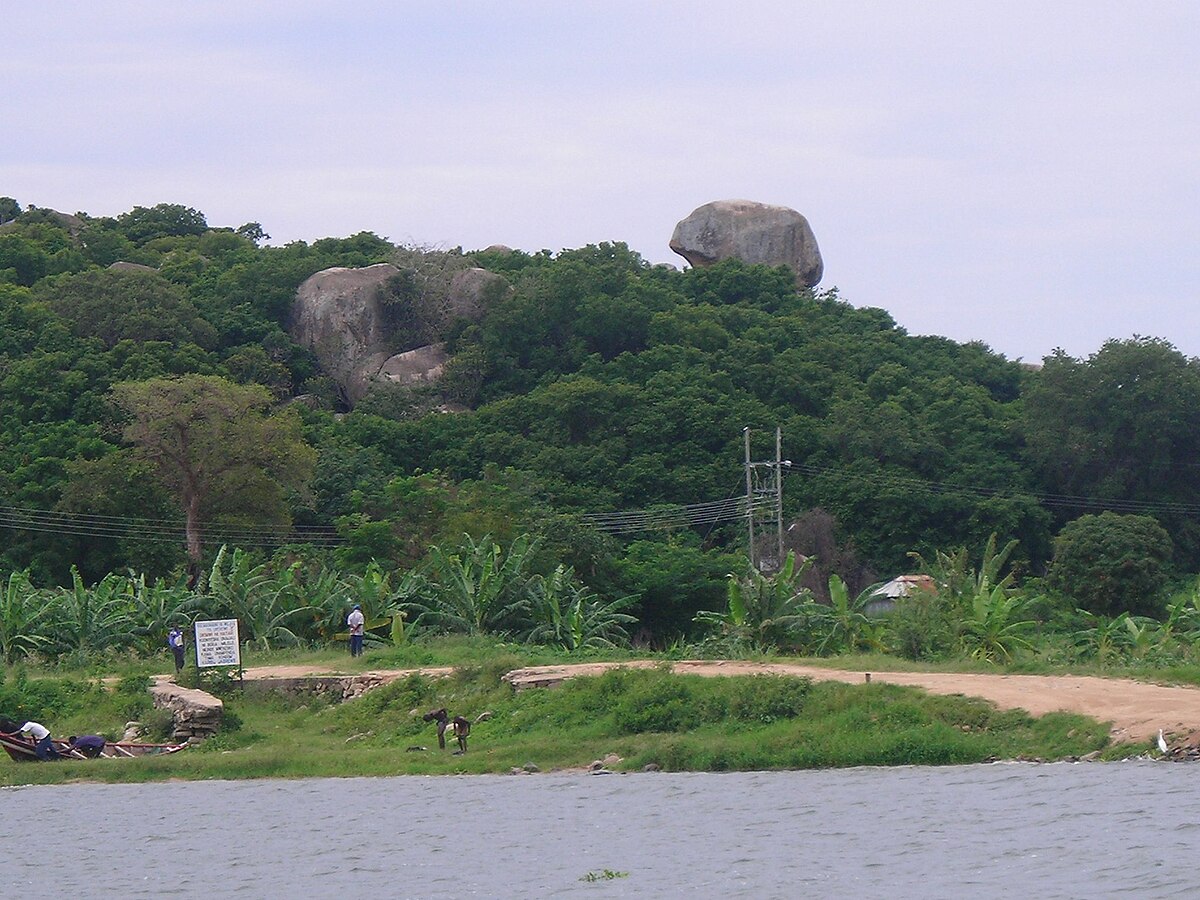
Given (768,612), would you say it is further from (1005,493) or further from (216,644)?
(1005,493)

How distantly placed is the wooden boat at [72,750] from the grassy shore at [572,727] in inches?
9.2

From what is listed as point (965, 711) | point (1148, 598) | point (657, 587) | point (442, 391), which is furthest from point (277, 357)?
point (965, 711)

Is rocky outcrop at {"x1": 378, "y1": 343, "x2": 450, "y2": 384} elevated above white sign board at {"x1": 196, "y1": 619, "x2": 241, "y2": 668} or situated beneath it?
elevated above

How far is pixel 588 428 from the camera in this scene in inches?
2099

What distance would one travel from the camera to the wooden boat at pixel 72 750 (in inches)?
936

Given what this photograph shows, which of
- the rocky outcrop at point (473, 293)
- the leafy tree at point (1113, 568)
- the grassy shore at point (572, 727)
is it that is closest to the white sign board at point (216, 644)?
the grassy shore at point (572, 727)

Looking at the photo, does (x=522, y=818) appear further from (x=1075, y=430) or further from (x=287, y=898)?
(x=1075, y=430)

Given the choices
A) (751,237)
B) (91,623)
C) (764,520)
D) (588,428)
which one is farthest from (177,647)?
(751,237)

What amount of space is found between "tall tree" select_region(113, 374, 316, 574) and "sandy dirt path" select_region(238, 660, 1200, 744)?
19.0 m

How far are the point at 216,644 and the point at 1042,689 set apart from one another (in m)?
13.1

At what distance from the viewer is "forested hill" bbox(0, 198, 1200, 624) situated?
4391 centimetres

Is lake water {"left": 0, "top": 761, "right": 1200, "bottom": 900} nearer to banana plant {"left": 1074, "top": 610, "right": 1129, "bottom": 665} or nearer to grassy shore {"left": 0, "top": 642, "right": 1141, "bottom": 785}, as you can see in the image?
grassy shore {"left": 0, "top": 642, "right": 1141, "bottom": 785}

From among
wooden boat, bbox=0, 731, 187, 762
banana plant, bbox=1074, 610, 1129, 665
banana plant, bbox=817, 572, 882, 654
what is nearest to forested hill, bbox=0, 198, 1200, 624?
banana plant, bbox=817, 572, 882, 654

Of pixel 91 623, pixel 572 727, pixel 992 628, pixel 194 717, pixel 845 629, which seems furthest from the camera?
pixel 91 623
